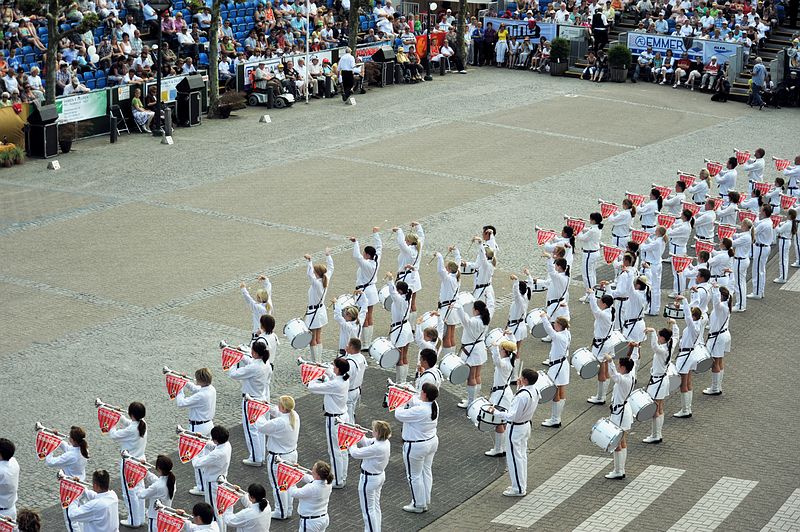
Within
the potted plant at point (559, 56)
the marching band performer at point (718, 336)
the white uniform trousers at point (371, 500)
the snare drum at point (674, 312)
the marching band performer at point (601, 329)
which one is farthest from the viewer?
the potted plant at point (559, 56)

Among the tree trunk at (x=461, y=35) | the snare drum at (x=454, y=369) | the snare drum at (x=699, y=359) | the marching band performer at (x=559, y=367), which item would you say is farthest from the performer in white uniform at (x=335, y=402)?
the tree trunk at (x=461, y=35)

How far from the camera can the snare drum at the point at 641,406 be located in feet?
55.8

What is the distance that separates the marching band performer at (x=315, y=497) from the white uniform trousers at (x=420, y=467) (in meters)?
1.80

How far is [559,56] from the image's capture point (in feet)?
154

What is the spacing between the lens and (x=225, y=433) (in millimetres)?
14312

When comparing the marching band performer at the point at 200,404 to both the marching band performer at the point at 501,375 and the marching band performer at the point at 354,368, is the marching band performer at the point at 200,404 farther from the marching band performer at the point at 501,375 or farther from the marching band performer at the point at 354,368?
the marching band performer at the point at 501,375

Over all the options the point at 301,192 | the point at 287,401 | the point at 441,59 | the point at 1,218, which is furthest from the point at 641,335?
the point at 441,59

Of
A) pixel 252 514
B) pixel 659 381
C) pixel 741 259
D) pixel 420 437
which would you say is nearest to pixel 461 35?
pixel 741 259

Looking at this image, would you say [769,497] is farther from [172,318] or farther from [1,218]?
[1,218]

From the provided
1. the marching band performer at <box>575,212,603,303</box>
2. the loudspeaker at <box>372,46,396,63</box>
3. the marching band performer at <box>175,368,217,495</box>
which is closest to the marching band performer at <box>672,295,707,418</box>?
the marching band performer at <box>575,212,603,303</box>

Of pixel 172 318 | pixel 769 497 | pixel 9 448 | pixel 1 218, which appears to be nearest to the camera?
pixel 9 448

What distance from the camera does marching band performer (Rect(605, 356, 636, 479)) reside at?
16.6 metres

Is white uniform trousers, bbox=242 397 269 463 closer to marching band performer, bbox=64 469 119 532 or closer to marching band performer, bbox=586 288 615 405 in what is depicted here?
marching band performer, bbox=64 469 119 532

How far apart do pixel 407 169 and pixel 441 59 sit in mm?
15253
